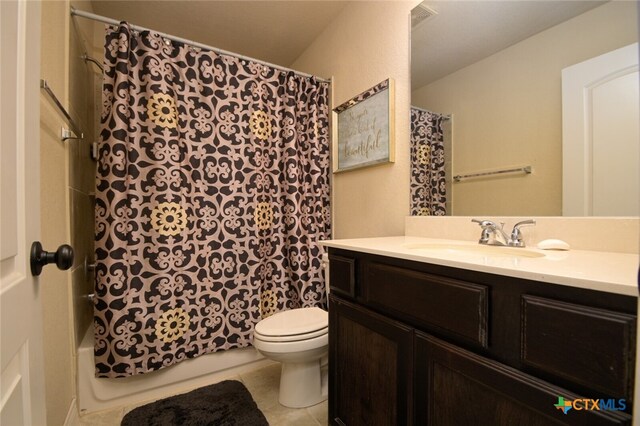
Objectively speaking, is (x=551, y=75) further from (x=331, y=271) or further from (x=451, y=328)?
(x=331, y=271)

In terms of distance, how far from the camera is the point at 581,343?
1.70ft

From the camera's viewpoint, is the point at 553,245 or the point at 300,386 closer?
the point at 553,245

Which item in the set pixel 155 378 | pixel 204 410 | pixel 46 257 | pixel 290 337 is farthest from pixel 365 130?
pixel 155 378

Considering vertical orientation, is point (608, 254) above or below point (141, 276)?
above

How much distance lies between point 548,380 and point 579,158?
31.0 inches

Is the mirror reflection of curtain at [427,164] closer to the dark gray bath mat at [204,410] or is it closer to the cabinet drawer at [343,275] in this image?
the cabinet drawer at [343,275]

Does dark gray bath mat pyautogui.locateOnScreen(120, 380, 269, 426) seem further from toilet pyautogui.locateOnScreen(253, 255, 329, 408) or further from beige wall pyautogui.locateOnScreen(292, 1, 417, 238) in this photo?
beige wall pyautogui.locateOnScreen(292, 1, 417, 238)

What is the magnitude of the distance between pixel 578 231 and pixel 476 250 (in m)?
0.31

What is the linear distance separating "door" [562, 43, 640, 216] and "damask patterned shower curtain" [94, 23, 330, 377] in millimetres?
1413

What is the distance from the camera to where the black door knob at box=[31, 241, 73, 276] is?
0.55m

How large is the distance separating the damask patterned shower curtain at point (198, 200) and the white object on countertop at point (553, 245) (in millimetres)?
1355

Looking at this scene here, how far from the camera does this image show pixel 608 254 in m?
0.83

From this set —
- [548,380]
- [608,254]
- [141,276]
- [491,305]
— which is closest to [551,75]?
[608,254]

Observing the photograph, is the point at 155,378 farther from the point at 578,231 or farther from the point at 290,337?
the point at 578,231
